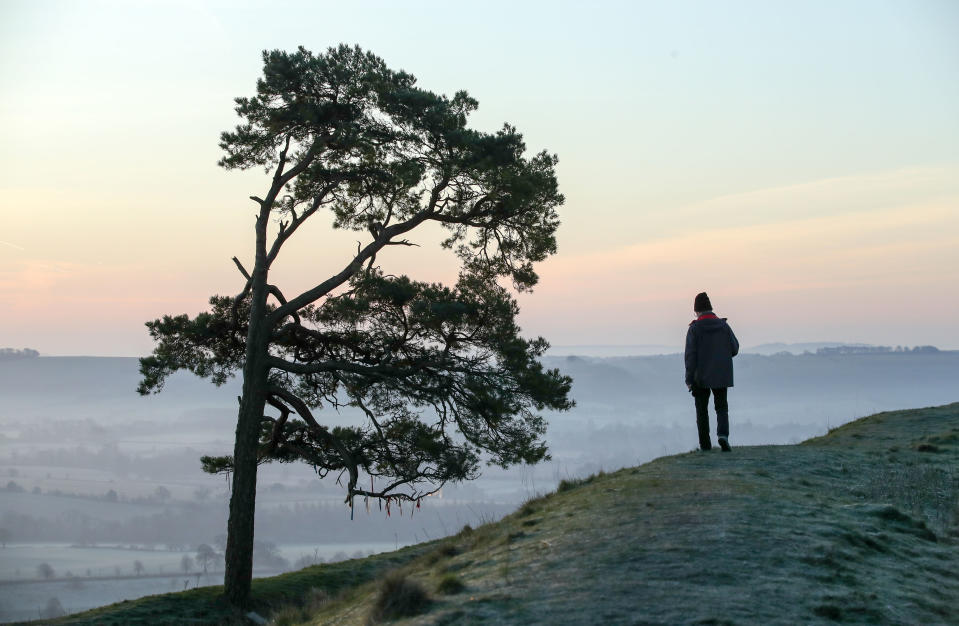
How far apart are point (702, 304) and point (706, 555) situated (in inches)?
286

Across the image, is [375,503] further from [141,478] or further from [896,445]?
[141,478]

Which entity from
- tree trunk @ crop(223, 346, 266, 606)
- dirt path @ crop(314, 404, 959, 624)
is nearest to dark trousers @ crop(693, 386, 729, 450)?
dirt path @ crop(314, 404, 959, 624)

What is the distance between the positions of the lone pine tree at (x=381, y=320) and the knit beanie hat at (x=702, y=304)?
4.72 metres

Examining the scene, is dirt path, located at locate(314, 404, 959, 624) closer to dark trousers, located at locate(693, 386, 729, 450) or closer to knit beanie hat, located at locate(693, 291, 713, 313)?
dark trousers, located at locate(693, 386, 729, 450)

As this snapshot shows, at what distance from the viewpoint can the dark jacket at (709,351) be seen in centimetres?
1374

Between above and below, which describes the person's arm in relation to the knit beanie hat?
below

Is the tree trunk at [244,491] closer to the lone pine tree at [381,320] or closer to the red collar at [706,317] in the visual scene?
the lone pine tree at [381,320]

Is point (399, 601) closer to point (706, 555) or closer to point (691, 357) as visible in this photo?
point (706, 555)

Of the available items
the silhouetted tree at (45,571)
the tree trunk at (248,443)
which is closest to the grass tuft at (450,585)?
the tree trunk at (248,443)

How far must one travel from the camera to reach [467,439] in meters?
18.4

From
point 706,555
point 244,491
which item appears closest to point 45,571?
point 244,491

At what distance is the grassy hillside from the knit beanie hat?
2691 mm

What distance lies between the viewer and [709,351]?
13.9 meters

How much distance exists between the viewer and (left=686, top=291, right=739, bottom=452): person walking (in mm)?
13734
